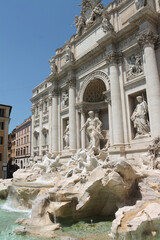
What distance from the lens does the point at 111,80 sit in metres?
15.4

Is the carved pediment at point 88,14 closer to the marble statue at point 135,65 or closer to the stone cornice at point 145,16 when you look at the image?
the stone cornice at point 145,16

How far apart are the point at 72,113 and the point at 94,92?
9.62 feet

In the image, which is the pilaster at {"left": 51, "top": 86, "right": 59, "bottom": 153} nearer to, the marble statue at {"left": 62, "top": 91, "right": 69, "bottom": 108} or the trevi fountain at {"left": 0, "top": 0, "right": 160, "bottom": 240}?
the trevi fountain at {"left": 0, "top": 0, "right": 160, "bottom": 240}

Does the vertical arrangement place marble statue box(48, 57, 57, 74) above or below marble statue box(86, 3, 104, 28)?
below

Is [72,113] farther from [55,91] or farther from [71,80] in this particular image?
[55,91]

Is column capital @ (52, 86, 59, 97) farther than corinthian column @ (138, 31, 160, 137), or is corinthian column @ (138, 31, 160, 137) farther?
column capital @ (52, 86, 59, 97)

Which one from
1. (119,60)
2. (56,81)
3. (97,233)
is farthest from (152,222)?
(56,81)

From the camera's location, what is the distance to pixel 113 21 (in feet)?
54.8

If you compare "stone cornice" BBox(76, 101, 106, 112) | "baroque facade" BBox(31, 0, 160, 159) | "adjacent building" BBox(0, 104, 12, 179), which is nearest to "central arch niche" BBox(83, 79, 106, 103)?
"baroque facade" BBox(31, 0, 160, 159)

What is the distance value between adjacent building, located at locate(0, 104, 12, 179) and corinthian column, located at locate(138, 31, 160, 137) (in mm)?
23711

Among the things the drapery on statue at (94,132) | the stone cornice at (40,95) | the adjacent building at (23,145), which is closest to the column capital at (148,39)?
the drapery on statue at (94,132)

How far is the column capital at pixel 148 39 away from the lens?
13.1 meters

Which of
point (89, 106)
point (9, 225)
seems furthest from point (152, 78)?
point (9, 225)

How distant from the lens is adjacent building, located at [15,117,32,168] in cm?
3831
